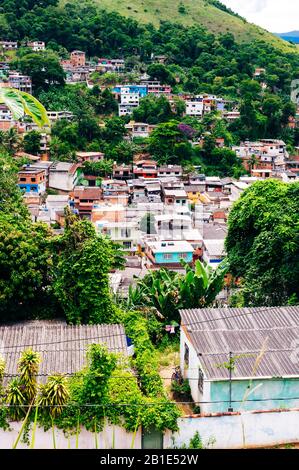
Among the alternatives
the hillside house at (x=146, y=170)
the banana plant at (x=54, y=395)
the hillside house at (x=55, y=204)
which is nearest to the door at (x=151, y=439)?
the banana plant at (x=54, y=395)

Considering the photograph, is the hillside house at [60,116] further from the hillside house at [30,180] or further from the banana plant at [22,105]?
the banana plant at [22,105]

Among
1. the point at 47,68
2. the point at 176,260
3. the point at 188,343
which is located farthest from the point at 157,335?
the point at 47,68

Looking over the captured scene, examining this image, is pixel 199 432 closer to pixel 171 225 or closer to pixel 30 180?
pixel 171 225

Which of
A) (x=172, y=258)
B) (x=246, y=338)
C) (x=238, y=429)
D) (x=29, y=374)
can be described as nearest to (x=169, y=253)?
(x=172, y=258)

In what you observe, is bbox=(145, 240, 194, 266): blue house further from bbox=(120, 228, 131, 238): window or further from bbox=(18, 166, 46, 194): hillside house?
bbox=(18, 166, 46, 194): hillside house

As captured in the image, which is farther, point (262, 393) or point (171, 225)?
point (171, 225)
